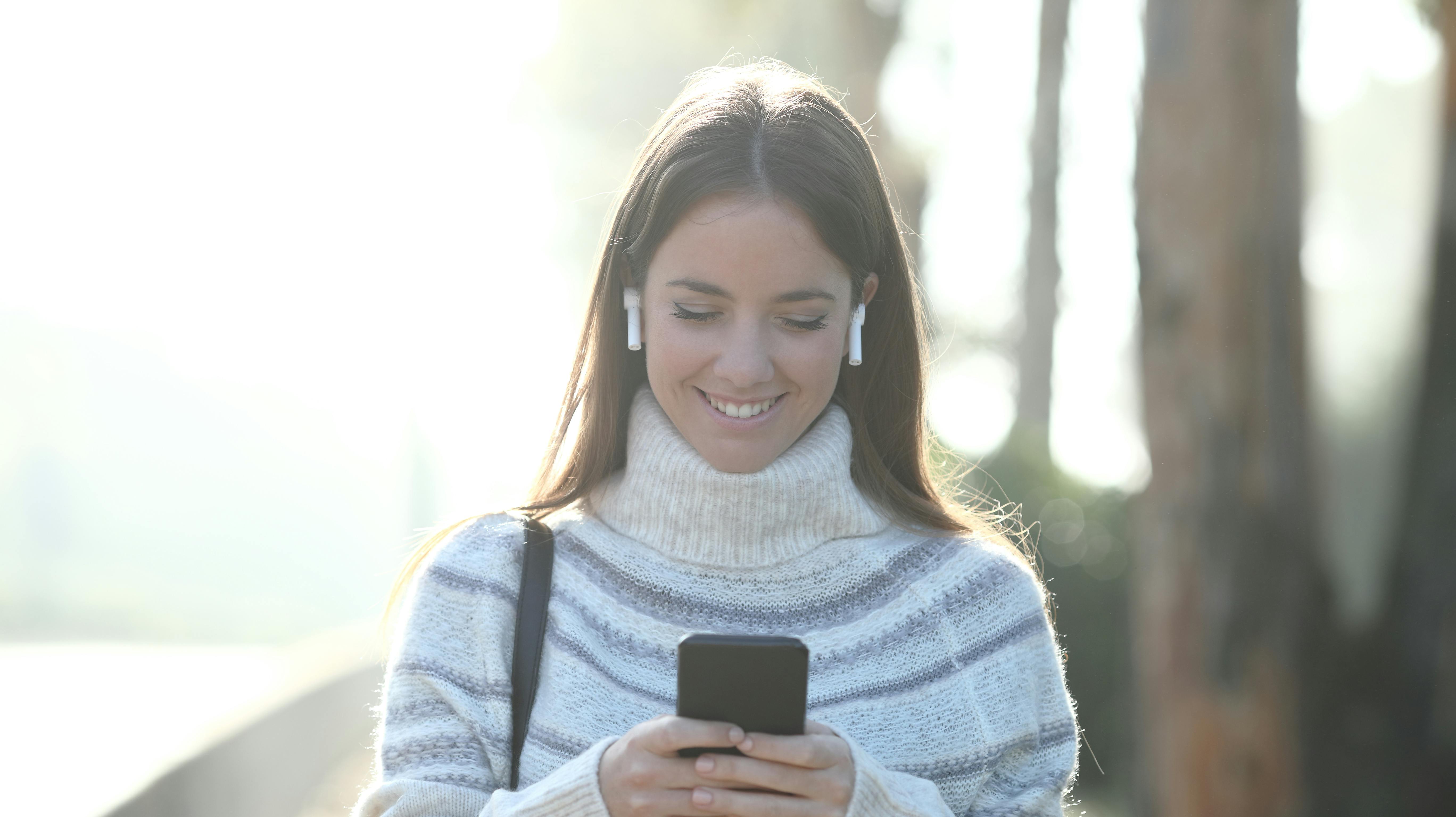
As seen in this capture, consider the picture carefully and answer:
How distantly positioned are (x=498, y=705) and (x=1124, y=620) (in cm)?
768

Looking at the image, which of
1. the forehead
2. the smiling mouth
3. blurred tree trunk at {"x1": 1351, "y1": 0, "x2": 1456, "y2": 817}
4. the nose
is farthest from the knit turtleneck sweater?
blurred tree trunk at {"x1": 1351, "y1": 0, "x2": 1456, "y2": 817}

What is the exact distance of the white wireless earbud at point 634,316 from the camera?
8.82ft

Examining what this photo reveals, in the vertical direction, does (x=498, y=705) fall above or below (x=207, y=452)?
above

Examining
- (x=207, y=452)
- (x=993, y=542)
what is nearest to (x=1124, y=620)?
(x=993, y=542)

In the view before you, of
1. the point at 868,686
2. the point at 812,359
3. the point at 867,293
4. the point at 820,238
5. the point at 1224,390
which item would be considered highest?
the point at 820,238

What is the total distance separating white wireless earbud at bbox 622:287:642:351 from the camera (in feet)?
8.82

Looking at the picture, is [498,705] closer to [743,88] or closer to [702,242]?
[702,242]

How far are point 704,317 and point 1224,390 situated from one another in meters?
4.31

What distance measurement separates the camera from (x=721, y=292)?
2504mm

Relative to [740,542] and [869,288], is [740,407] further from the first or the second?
[869,288]

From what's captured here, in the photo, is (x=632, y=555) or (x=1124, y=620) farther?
(x=1124, y=620)

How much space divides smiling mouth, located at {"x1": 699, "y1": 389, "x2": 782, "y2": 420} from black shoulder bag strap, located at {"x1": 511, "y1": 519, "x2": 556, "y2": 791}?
0.43m

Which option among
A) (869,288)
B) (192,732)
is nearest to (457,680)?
(869,288)

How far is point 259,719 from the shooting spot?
7301 millimetres
